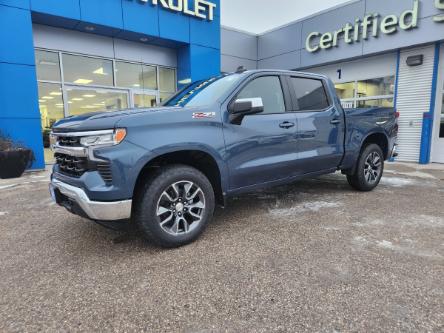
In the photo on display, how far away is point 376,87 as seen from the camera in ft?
34.4

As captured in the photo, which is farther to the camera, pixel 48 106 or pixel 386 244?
pixel 48 106

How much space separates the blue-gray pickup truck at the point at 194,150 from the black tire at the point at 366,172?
65cm

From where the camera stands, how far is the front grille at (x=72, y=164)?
2561 millimetres

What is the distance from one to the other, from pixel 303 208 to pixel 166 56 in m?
9.09

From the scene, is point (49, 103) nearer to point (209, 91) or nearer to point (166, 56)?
point (166, 56)

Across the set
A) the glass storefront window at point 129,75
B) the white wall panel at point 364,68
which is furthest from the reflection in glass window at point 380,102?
the glass storefront window at point 129,75

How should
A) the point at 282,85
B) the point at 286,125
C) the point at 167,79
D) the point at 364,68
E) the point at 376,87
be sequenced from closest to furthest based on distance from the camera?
the point at 286,125 → the point at 282,85 → the point at 376,87 → the point at 364,68 → the point at 167,79

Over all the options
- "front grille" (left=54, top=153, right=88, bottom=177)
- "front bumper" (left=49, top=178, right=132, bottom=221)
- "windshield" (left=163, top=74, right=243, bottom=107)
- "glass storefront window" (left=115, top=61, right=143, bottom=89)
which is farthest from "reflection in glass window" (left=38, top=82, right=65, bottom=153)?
"front bumper" (left=49, top=178, right=132, bottom=221)

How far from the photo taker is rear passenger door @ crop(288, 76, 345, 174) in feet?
12.6

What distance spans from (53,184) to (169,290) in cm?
168

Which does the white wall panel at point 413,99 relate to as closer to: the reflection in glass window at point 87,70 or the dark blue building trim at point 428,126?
the dark blue building trim at point 428,126

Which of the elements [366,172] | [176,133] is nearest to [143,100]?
[366,172]

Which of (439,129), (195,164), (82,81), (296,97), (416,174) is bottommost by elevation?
(416,174)

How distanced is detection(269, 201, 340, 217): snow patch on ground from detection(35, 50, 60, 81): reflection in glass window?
8.44 metres
